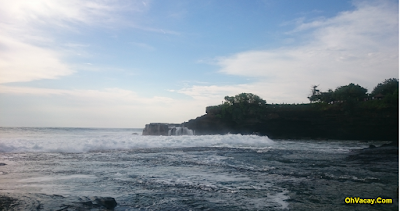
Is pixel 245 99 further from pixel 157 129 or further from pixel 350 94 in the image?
pixel 157 129

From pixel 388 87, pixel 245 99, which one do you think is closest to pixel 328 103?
pixel 388 87

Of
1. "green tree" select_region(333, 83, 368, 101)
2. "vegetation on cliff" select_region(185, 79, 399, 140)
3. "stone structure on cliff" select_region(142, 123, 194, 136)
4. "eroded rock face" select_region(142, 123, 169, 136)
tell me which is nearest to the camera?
"vegetation on cliff" select_region(185, 79, 399, 140)

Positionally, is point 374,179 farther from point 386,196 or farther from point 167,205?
point 167,205

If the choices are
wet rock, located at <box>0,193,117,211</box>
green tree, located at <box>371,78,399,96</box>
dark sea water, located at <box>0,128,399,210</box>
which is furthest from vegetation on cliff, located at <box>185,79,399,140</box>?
wet rock, located at <box>0,193,117,211</box>

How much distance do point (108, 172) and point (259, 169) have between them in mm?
5105

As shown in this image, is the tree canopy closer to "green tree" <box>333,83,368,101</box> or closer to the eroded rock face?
"green tree" <box>333,83,368,101</box>

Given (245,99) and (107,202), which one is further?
(245,99)

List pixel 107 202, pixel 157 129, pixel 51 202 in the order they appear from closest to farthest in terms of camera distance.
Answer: pixel 51 202
pixel 107 202
pixel 157 129

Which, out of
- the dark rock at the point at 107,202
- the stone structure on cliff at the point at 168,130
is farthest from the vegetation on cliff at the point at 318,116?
the dark rock at the point at 107,202

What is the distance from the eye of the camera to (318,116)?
108 feet

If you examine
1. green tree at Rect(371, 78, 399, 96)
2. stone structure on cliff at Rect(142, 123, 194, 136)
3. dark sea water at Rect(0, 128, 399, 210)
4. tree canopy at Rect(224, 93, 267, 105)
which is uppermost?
green tree at Rect(371, 78, 399, 96)

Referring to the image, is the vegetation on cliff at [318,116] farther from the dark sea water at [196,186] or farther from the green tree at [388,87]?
the dark sea water at [196,186]

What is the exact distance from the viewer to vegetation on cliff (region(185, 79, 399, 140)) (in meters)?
30.0

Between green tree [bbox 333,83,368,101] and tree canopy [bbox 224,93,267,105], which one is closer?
green tree [bbox 333,83,368,101]
